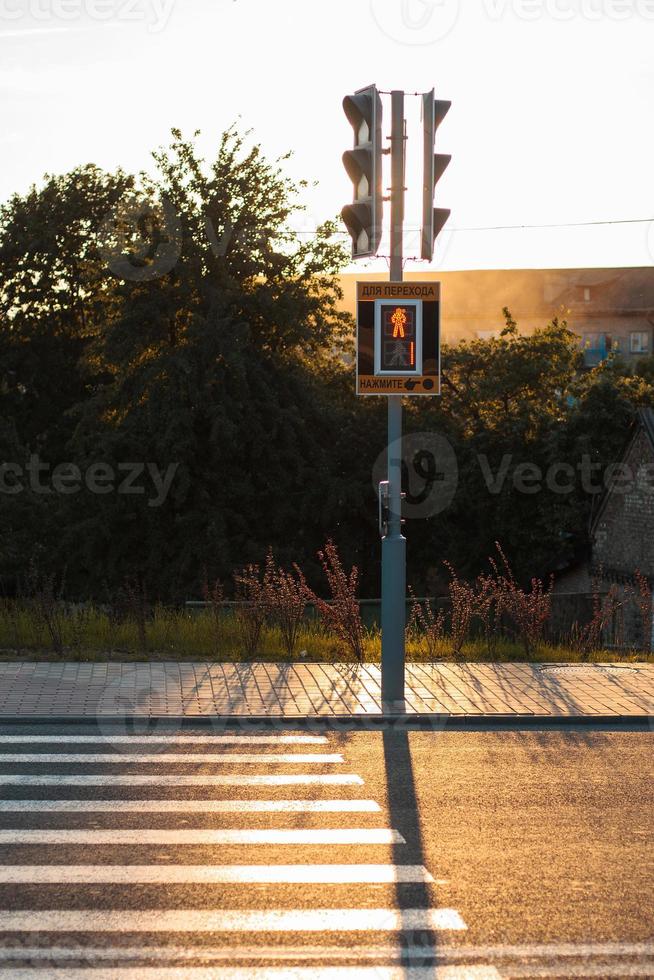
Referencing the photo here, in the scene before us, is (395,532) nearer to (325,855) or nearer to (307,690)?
(307,690)

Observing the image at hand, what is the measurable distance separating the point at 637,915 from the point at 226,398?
28.2 m

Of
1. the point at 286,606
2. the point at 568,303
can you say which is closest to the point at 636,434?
the point at 286,606

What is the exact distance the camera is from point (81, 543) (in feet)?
116

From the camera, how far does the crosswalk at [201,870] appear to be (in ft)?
17.1

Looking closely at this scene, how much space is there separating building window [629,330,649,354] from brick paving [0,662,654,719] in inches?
3485

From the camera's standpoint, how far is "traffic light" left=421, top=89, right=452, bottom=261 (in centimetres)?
1062

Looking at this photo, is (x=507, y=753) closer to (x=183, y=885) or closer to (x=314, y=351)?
(x=183, y=885)

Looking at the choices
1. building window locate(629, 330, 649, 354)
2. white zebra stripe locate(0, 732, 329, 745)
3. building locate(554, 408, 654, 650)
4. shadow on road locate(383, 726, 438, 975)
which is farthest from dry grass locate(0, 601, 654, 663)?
building window locate(629, 330, 649, 354)

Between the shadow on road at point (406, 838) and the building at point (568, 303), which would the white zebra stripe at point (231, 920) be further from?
the building at point (568, 303)

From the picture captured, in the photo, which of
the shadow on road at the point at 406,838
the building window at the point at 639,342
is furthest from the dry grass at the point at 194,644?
the building window at the point at 639,342

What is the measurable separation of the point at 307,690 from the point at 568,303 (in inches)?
3629

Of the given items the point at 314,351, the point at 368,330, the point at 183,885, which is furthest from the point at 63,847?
the point at 314,351

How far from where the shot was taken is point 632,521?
113ft

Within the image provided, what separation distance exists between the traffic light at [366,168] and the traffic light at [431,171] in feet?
1.30
